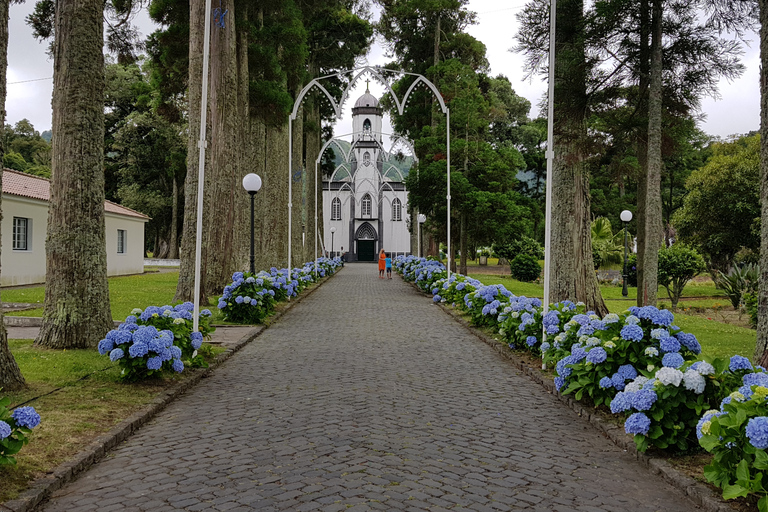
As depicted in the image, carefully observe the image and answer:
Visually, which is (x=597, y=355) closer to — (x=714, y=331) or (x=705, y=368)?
(x=705, y=368)

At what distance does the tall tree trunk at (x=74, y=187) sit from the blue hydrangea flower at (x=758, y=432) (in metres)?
7.82

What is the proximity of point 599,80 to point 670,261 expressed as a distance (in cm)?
965

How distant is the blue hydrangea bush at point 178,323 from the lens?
7.31 meters

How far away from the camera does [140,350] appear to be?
6617 millimetres

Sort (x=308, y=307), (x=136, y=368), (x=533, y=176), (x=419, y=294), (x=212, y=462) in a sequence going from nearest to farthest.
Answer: (x=212, y=462) → (x=136, y=368) → (x=308, y=307) → (x=419, y=294) → (x=533, y=176)

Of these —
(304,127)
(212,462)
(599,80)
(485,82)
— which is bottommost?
(212,462)

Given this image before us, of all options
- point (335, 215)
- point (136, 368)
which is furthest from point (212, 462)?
point (335, 215)

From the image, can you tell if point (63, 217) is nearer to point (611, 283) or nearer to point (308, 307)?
point (308, 307)

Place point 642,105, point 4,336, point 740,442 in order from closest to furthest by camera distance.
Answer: point 740,442, point 4,336, point 642,105

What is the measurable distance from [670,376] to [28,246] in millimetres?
22832

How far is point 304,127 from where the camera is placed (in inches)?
1160

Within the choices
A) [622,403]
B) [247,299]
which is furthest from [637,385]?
[247,299]

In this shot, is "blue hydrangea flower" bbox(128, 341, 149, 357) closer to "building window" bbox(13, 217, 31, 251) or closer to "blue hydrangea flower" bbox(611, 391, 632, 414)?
"blue hydrangea flower" bbox(611, 391, 632, 414)

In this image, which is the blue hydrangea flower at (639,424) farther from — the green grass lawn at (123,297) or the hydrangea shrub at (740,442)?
the green grass lawn at (123,297)
